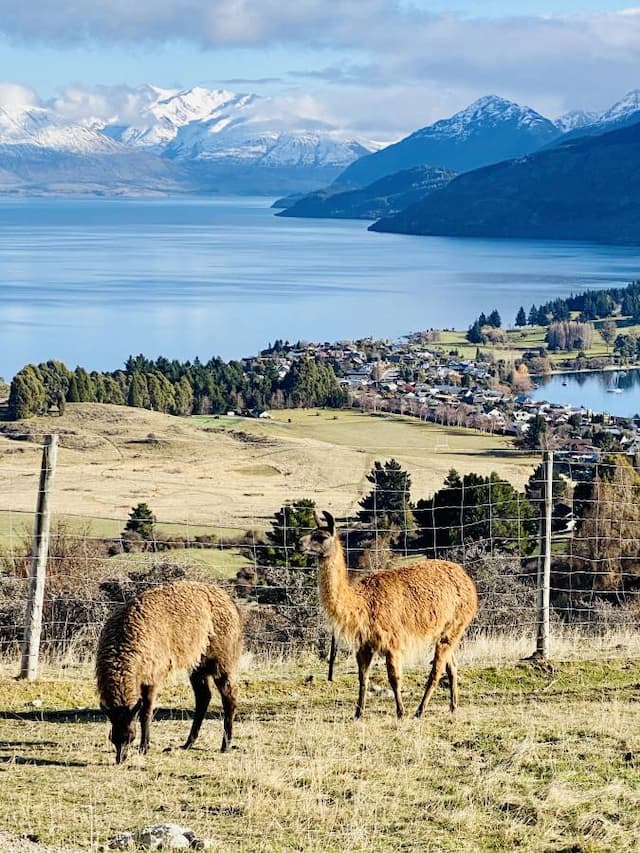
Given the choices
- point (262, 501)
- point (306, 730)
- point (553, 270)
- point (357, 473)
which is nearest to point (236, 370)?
point (357, 473)

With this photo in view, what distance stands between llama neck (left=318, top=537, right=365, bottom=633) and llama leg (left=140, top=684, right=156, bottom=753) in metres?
1.38

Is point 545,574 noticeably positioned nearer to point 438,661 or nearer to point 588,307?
point 438,661

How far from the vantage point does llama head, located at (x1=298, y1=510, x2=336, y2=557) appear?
8.02 meters

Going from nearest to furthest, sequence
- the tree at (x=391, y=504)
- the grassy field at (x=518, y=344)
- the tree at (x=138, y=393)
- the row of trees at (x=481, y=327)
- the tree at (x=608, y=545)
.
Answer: the tree at (x=608, y=545), the tree at (x=391, y=504), the tree at (x=138, y=393), the grassy field at (x=518, y=344), the row of trees at (x=481, y=327)

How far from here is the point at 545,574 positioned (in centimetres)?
1093

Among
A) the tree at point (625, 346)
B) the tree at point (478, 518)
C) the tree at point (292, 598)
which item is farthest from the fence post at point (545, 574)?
the tree at point (625, 346)

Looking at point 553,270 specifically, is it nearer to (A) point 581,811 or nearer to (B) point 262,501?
(B) point 262,501

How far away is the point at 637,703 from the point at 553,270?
635 feet

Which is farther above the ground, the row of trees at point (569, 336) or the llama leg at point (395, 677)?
the row of trees at point (569, 336)

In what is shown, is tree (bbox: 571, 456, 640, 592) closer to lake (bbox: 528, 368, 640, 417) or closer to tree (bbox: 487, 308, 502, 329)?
lake (bbox: 528, 368, 640, 417)

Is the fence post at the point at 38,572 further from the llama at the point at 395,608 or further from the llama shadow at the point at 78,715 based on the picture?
the llama at the point at 395,608

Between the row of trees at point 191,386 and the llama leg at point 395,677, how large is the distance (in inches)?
2303

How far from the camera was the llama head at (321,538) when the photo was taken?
802cm

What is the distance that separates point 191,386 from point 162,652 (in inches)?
2772
